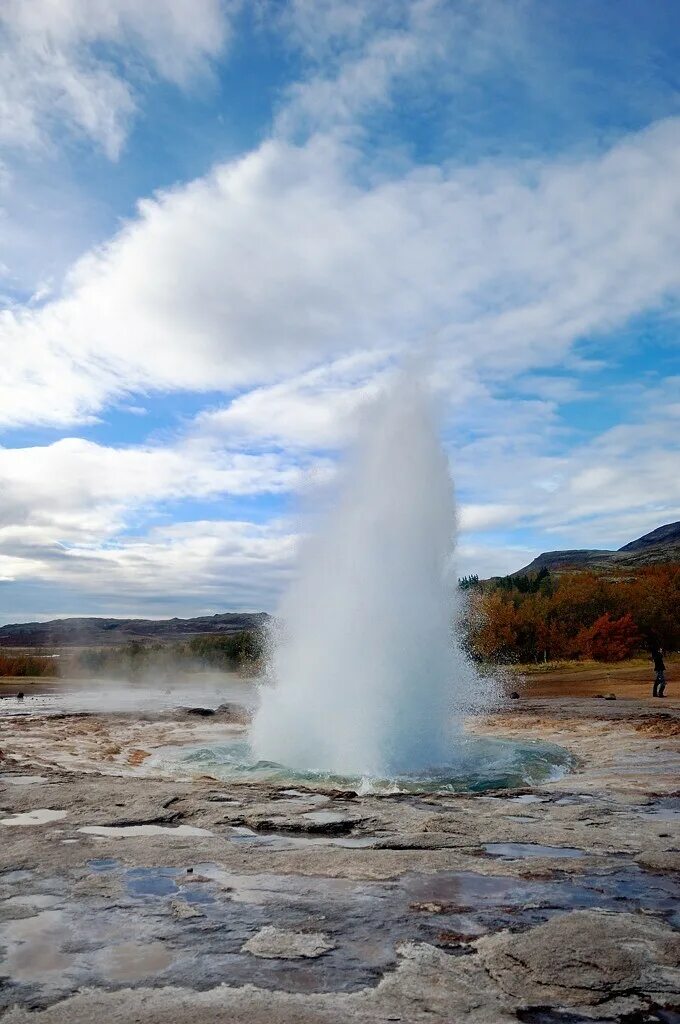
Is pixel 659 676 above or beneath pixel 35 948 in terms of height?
beneath

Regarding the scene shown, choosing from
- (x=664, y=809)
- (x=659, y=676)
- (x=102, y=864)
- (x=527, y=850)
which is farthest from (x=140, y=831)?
(x=659, y=676)

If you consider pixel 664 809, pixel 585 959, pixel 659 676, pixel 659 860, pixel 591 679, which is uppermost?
pixel 585 959

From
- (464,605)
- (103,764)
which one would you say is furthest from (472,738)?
(103,764)

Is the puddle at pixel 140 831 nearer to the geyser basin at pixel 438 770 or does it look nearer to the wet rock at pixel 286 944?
the wet rock at pixel 286 944

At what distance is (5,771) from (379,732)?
20.2ft

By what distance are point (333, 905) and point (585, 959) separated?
1.72 m

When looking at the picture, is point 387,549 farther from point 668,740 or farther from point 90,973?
point 90,973

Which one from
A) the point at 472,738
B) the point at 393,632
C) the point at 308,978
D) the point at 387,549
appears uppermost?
the point at 387,549

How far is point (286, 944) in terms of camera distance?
4.23m

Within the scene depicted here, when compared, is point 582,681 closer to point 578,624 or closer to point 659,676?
point 659,676

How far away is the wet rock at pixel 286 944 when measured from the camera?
13.4 feet

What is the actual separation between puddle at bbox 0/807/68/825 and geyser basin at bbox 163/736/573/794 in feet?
13.3

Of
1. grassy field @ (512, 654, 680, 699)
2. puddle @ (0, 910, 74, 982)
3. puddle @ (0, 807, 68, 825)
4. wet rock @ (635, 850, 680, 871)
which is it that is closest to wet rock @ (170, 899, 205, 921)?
puddle @ (0, 910, 74, 982)

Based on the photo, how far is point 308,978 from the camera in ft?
12.4
